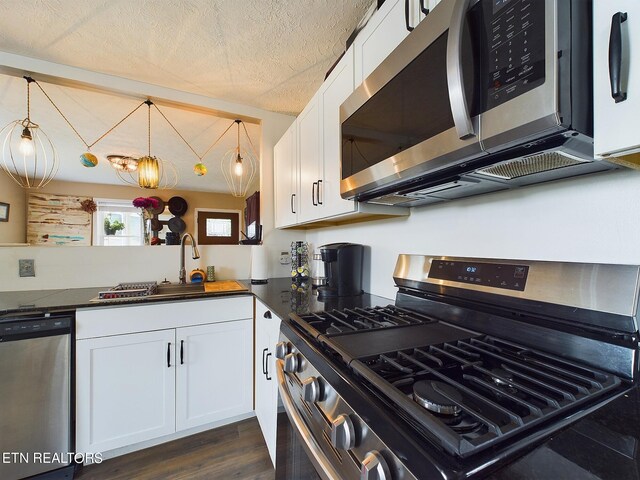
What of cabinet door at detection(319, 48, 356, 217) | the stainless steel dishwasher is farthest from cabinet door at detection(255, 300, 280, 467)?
the stainless steel dishwasher

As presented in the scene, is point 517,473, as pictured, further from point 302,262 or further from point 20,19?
point 20,19

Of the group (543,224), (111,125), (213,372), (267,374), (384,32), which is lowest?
(213,372)

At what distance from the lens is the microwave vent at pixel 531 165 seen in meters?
0.61

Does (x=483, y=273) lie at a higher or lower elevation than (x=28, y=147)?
lower

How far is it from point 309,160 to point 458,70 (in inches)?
47.1

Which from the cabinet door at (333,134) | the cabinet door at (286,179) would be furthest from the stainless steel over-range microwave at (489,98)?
the cabinet door at (286,179)

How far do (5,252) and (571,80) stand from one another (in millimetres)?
2840

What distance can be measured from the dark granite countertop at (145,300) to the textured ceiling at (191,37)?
1.54 meters

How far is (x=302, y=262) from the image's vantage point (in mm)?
2328

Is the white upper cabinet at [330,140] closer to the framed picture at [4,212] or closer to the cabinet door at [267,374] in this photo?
the cabinet door at [267,374]

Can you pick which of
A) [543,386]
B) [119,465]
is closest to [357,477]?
[543,386]

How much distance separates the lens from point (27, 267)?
1793mm

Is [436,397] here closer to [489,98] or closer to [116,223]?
[489,98]

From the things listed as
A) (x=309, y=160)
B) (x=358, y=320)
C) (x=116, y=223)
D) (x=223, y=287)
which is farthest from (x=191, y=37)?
(x=116, y=223)
